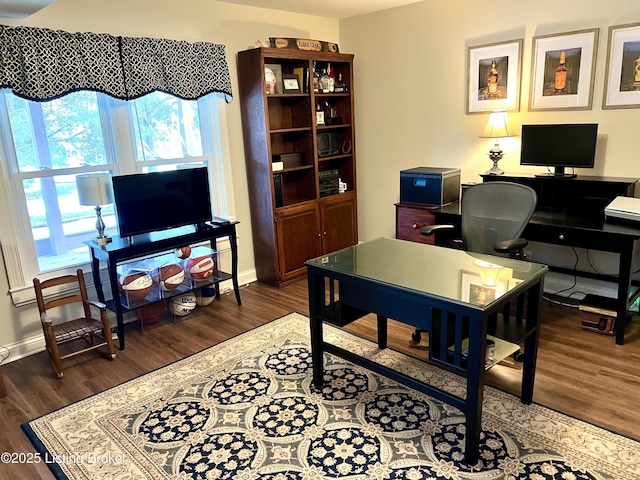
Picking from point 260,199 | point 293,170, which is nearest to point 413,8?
point 293,170

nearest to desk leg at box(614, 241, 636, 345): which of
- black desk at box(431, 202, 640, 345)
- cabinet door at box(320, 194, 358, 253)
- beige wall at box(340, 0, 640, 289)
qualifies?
black desk at box(431, 202, 640, 345)

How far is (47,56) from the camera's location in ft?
9.75

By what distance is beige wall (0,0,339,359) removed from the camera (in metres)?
3.16

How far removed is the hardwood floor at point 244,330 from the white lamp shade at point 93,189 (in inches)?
39.9

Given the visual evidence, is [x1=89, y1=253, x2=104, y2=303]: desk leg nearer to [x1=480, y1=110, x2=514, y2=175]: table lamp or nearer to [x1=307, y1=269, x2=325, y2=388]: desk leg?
[x1=307, y1=269, x2=325, y2=388]: desk leg

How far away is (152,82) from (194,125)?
61cm

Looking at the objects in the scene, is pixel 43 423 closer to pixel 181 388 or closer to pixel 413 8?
pixel 181 388

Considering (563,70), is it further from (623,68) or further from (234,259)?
(234,259)

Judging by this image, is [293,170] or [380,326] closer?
[380,326]

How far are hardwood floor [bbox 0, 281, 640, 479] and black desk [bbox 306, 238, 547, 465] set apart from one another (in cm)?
33

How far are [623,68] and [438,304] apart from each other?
253 centimetres

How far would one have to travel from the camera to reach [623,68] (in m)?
3.31

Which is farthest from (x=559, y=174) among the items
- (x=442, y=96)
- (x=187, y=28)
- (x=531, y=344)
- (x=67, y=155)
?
(x=67, y=155)

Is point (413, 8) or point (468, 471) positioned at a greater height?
point (413, 8)
